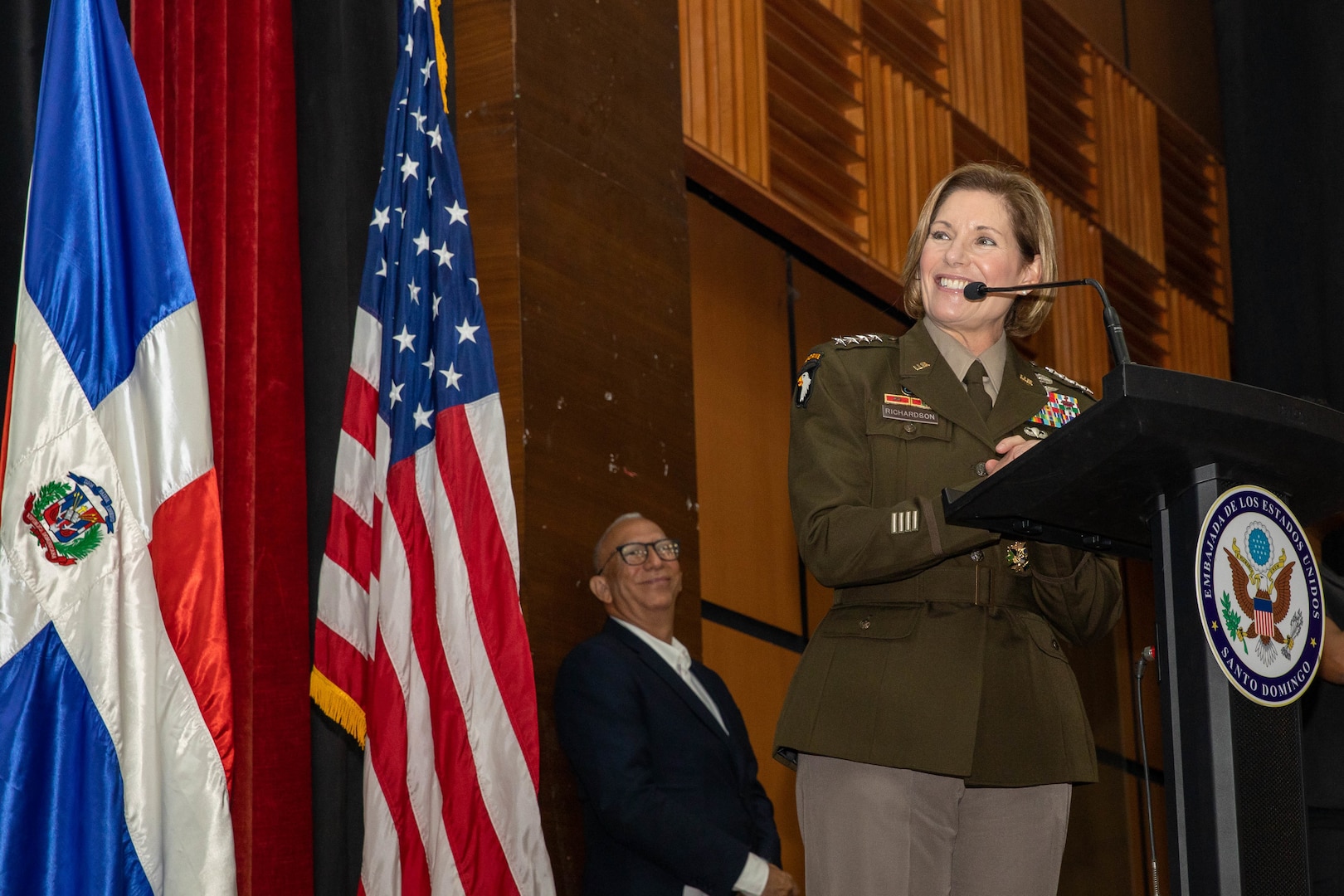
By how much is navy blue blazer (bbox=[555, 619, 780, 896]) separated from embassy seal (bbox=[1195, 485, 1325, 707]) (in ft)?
5.86

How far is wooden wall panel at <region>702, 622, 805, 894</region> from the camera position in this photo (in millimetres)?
4562

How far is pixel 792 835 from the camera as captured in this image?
4695mm

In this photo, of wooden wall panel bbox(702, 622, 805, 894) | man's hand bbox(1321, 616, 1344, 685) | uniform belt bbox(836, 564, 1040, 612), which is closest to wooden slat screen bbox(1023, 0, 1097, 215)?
wooden wall panel bbox(702, 622, 805, 894)

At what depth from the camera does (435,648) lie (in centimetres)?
295

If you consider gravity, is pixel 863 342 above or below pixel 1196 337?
below

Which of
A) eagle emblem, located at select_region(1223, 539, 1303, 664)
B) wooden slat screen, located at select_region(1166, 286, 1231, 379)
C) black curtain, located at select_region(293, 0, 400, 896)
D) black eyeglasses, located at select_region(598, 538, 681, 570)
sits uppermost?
wooden slat screen, located at select_region(1166, 286, 1231, 379)

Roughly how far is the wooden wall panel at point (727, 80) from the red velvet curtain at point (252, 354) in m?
1.49

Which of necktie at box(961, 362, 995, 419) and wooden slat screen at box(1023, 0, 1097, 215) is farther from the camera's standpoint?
wooden slat screen at box(1023, 0, 1097, 215)

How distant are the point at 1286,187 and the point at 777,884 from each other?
15.6 ft

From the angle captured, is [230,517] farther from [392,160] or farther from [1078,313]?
[1078,313]

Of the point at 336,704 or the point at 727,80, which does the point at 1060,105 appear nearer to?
the point at 727,80

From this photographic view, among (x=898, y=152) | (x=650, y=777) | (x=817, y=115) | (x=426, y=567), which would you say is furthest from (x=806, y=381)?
(x=898, y=152)

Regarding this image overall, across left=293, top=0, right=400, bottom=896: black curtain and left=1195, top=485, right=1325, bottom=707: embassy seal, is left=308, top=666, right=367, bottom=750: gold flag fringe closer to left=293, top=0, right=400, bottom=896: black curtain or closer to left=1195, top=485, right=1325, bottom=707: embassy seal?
left=293, top=0, right=400, bottom=896: black curtain

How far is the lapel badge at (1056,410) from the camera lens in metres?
1.95
